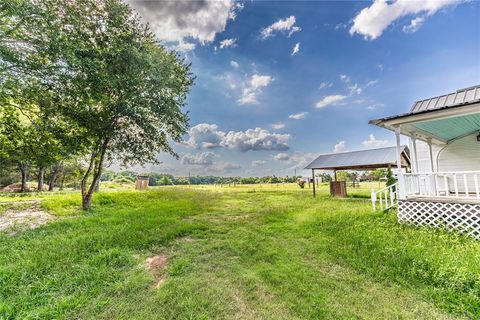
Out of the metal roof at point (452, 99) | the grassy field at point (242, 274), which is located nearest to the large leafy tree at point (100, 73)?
the grassy field at point (242, 274)

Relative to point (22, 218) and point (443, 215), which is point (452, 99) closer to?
point (443, 215)

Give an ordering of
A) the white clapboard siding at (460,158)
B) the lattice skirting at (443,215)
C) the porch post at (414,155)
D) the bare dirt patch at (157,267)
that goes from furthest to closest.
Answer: the white clapboard siding at (460,158), the porch post at (414,155), the lattice skirting at (443,215), the bare dirt patch at (157,267)

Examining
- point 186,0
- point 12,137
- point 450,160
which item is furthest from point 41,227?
point 450,160

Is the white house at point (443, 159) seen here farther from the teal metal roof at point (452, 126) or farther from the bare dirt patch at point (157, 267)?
the bare dirt patch at point (157, 267)

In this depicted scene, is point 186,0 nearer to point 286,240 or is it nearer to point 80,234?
point 80,234

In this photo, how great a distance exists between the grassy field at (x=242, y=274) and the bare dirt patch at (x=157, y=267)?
3 cm

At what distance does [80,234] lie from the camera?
523 cm

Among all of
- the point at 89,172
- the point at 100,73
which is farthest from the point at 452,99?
the point at 89,172

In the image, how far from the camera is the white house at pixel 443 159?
4.71 meters

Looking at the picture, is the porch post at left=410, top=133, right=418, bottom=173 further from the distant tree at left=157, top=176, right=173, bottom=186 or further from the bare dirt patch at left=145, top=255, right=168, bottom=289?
the distant tree at left=157, top=176, right=173, bottom=186

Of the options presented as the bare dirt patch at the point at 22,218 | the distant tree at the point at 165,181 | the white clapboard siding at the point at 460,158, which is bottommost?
the bare dirt patch at the point at 22,218

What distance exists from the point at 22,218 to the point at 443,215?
13.2 meters

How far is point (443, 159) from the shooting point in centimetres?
839

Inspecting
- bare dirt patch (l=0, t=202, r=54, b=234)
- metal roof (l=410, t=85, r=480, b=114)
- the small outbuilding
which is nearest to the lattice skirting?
→ metal roof (l=410, t=85, r=480, b=114)
